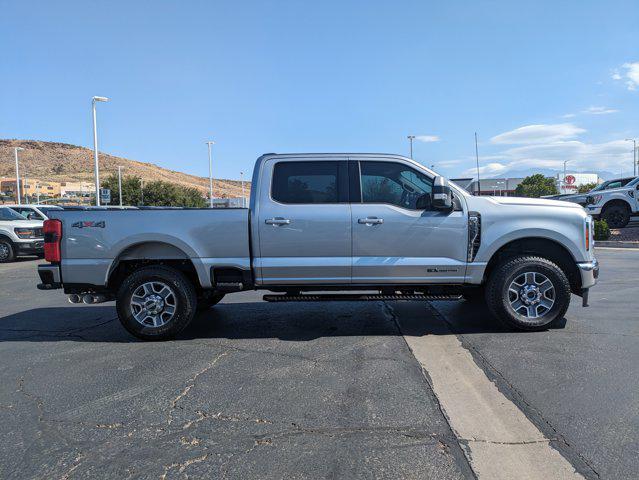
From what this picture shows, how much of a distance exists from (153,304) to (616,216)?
56.8 ft

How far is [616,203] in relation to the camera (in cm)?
1744

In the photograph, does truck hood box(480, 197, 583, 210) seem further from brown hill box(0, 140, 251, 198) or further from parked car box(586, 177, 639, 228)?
brown hill box(0, 140, 251, 198)

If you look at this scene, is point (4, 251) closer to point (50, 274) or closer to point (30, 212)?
point (30, 212)

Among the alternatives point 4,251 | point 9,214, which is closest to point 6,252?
point 4,251

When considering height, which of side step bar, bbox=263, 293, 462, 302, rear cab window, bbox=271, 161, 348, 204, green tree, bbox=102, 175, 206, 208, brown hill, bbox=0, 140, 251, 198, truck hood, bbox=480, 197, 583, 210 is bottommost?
side step bar, bbox=263, 293, 462, 302

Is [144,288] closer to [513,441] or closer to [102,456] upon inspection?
[102,456]

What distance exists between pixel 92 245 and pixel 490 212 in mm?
4619

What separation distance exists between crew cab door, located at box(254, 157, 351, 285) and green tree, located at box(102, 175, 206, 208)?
52565 mm

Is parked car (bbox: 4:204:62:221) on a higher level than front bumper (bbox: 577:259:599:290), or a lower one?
higher

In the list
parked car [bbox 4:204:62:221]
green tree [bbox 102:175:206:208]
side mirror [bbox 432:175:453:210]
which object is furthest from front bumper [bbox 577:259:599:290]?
green tree [bbox 102:175:206:208]

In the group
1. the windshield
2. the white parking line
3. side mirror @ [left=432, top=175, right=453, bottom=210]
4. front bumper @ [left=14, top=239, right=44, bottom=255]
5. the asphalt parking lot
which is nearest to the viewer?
the white parking line

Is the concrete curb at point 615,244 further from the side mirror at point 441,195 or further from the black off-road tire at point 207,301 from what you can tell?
the black off-road tire at point 207,301

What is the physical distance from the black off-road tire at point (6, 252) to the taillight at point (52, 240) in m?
11.9

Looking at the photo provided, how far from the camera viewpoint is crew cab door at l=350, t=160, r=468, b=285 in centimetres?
570
